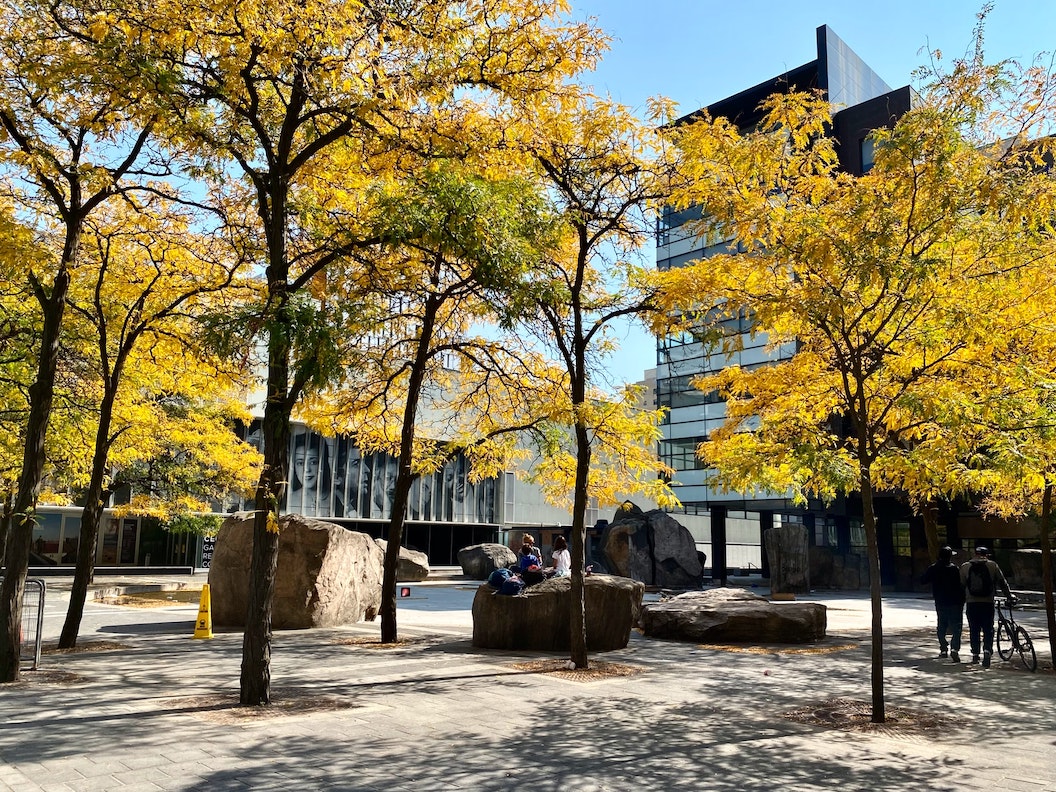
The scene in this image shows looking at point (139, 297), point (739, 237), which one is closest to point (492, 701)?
point (739, 237)

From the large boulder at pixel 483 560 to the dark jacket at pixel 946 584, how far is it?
27.7 m

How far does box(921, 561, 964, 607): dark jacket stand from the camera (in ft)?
42.8

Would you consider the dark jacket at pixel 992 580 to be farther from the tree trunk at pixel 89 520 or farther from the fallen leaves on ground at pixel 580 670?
the tree trunk at pixel 89 520

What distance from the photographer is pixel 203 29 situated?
8.34 metres

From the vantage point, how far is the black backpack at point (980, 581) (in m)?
12.8

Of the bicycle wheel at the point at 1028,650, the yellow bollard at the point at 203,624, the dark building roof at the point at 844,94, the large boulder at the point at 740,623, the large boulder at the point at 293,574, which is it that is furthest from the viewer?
the dark building roof at the point at 844,94

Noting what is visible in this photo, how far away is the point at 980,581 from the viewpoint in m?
12.9

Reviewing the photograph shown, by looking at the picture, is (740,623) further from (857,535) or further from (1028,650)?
(857,535)

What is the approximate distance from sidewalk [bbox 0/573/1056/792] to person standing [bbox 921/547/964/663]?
0.73 meters

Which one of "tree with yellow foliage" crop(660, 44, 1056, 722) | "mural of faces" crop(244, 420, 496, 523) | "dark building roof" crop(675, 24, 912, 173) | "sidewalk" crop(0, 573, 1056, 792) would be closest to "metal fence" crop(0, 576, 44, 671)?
"sidewalk" crop(0, 573, 1056, 792)

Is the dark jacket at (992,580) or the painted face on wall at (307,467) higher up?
the painted face on wall at (307,467)

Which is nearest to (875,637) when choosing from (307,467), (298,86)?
(298,86)

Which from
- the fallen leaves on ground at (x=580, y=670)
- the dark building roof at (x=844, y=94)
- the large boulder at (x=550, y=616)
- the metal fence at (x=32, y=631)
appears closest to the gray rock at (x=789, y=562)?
the dark building roof at (x=844, y=94)

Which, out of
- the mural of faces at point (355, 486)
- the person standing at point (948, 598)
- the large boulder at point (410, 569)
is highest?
the mural of faces at point (355, 486)
